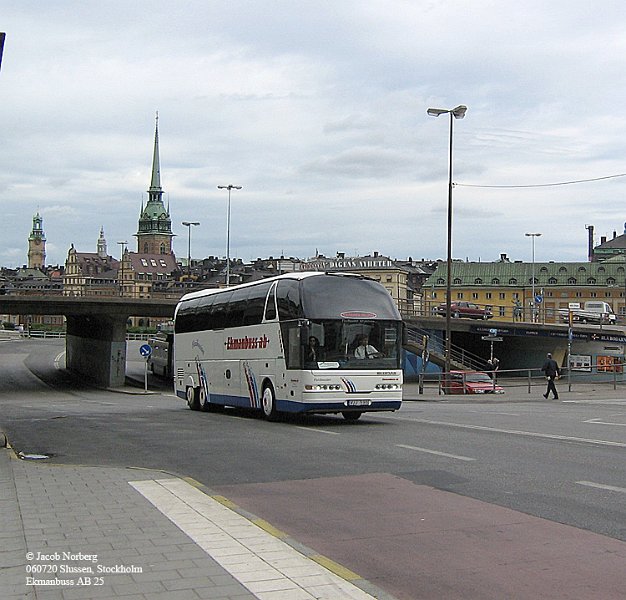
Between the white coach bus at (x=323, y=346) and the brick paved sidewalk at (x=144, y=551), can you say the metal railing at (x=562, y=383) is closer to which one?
the white coach bus at (x=323, y=346)

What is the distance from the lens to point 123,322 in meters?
62.7

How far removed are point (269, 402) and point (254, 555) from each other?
1602 cm

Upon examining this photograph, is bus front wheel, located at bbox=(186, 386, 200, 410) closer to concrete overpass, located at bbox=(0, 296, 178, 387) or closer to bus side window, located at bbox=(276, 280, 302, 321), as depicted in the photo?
bus side window, located at bbox=(276, 280, 302, 321)

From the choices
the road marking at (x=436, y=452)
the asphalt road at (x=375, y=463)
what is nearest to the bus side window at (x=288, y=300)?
the asphalt road at (x=375, y=463)

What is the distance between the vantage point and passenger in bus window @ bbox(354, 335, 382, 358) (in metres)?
21.7

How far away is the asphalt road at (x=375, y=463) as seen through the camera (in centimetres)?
916

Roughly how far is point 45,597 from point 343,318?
1552 centimetres

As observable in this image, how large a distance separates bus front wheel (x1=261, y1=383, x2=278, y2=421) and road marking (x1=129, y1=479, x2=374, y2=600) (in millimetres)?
12765

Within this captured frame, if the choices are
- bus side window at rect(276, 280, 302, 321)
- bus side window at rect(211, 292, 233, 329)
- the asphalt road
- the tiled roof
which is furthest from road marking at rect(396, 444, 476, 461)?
the tiled roof

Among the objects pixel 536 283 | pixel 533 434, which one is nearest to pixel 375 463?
pixel 533 434

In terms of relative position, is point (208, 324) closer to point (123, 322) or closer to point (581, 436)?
point (581, 436)

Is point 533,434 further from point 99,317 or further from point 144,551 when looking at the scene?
point 99,317

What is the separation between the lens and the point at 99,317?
64.9 metres

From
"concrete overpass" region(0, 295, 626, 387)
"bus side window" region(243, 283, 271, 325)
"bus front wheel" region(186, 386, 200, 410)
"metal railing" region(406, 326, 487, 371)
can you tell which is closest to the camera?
"bus side window" region(243, 283, 271, 325)
